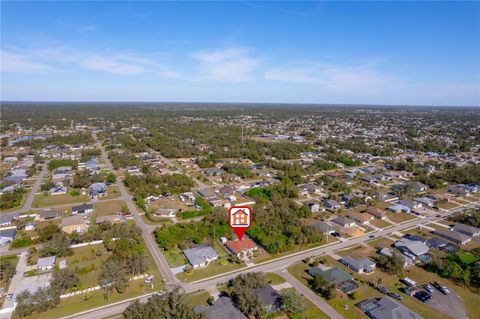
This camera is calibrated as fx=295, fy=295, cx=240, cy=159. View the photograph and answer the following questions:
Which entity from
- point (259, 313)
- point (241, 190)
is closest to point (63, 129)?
point (241, 190)

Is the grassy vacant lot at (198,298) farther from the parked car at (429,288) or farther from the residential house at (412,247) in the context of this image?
the residential house at (412,247)

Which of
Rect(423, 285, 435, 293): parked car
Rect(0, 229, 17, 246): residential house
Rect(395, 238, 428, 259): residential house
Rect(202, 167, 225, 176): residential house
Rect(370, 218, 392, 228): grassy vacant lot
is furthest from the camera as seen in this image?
Rect(202, 167, 225, 176): residential house

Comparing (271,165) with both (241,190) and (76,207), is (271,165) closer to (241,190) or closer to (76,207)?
(241,190)

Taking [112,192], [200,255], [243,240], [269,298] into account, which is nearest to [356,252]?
[243,240]

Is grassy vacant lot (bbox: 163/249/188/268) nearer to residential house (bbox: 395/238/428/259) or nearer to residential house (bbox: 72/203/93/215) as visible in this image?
residential house (bbox: 72/203/93/215)

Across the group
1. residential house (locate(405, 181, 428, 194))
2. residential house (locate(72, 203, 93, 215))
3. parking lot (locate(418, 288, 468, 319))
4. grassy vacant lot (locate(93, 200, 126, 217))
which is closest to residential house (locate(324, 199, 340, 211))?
residential house (locate(405, 181, 428, 194))

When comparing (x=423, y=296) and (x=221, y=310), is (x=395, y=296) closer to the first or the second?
(x=423, y=296)
